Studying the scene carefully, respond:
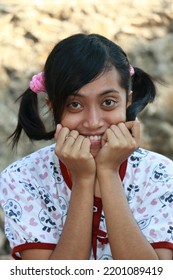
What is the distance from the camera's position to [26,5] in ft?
13.1

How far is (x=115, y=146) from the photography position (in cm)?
197

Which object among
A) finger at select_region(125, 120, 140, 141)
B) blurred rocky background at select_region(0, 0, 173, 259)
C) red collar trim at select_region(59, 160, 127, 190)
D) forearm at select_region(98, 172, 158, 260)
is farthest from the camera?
blurred rocky background at select_region(0, 0, 173, 259)

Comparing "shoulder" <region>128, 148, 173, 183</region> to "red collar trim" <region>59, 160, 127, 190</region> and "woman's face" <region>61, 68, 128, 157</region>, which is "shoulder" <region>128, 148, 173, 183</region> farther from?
"woman's face" <region>61, 68, 128, 157</region>

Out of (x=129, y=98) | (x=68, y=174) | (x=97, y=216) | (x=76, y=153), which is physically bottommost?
(x=97, y=216)

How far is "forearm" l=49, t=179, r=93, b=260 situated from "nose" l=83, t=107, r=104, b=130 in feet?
0.59

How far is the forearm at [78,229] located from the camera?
6.32 feet

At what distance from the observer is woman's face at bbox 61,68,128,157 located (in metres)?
1.96

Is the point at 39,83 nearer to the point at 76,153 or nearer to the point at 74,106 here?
the point at 74,106

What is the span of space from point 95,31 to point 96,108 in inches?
79.0

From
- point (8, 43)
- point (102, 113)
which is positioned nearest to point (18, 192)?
point (102, 113)

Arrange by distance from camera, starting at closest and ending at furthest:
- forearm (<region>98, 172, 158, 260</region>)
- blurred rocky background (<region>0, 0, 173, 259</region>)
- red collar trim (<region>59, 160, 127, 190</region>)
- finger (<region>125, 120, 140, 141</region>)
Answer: forearm (<region>98, 172, 158, 260</region>) < finger (<region>125, 120, 140, 141</region>) < red collar trim (<region>59, 160, 127, 190</region>) < blurred rocky background (<region>0, 0, 173, 259</region>)

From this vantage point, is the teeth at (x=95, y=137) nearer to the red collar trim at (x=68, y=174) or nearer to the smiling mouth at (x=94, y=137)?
the smiling mouth at (x=94, y=137)

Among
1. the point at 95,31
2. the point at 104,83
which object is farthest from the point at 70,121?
the point at 95,31

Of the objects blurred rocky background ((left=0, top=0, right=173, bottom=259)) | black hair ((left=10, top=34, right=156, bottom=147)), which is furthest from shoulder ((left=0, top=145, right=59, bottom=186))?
blurred rocky background ((left=0, top=0, right=173, bottom=259))
